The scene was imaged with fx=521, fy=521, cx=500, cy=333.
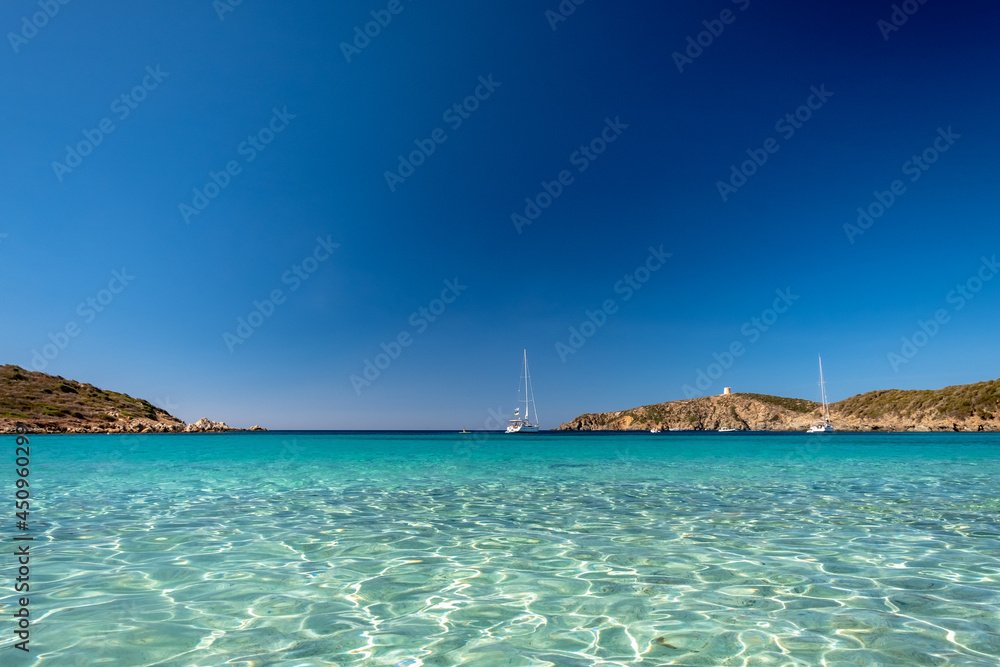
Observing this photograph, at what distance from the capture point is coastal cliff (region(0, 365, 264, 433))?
105350 millimetres

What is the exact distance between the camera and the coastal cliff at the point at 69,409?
10535cm

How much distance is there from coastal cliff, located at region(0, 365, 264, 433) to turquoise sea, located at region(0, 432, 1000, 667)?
119881mm

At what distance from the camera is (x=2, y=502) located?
12906mm

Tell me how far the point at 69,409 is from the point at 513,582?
150 m

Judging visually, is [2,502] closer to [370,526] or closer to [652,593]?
[370,526]

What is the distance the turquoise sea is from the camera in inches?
179

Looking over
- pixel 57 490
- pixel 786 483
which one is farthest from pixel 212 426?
pixel 786 483

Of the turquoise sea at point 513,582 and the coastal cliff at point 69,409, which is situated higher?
the coastal cliff at point 69,409

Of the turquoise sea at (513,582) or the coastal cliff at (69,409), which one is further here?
the coastal cliff at (69,409)

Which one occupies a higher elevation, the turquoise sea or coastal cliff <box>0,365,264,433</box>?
coastal cliff <box>0,365,264,433</box>

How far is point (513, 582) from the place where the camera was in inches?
257

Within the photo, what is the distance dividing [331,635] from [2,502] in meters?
13.5

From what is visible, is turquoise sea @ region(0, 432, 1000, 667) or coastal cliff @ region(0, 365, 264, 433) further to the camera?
coastal cliff @ region(0, 365, 264, 433)

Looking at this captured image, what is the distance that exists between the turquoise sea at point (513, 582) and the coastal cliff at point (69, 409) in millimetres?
119881
